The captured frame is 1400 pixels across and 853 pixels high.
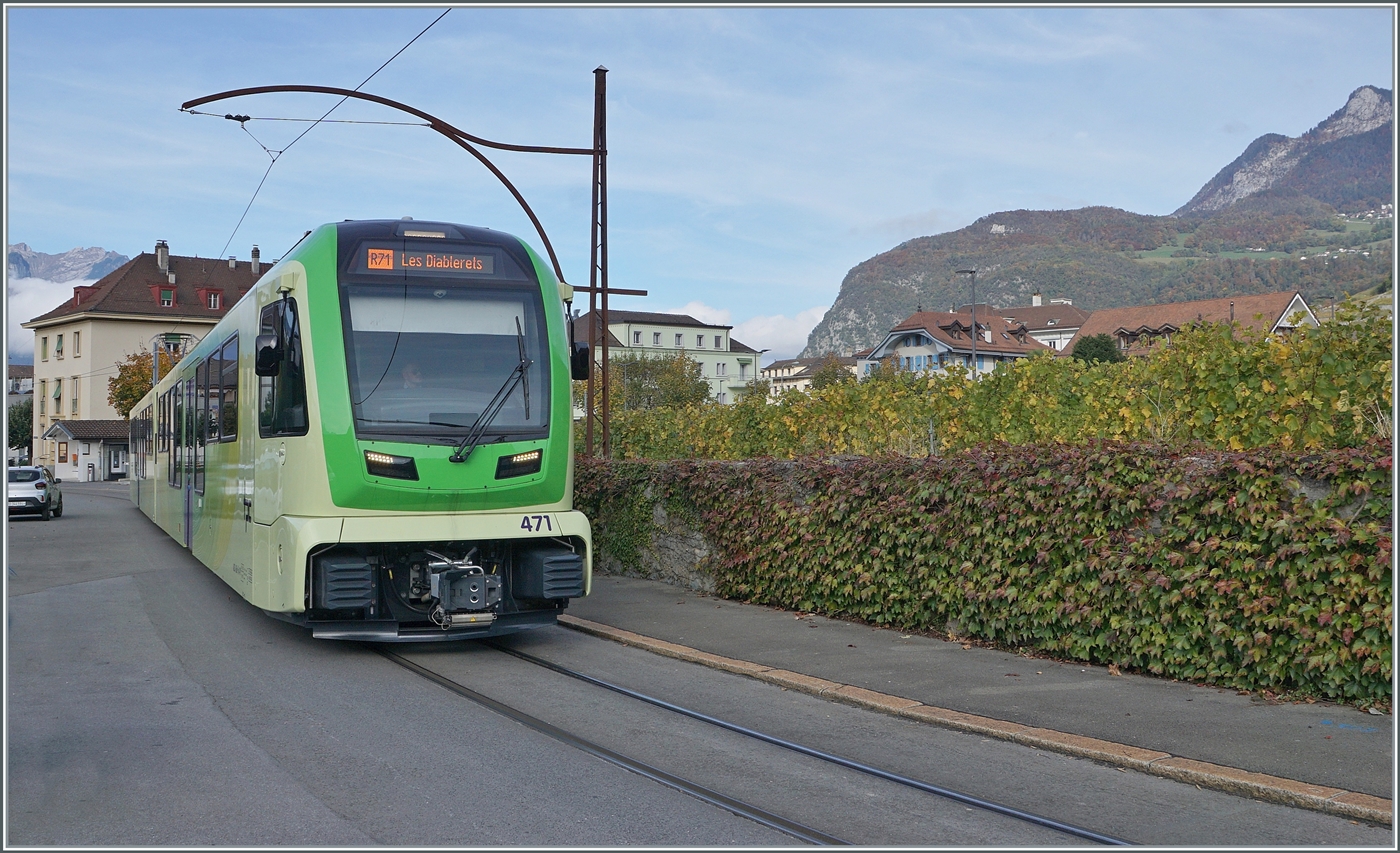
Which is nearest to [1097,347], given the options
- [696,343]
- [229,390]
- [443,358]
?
[696,343]

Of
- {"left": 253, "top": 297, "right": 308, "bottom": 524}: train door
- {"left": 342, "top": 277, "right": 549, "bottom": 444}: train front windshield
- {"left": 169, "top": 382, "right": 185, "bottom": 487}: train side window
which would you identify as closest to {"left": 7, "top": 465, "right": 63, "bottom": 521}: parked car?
{"left": 169, "top": 382, "right": 185, "bottom": 487}: train side window

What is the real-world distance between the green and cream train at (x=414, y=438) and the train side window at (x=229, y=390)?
1720 millimetres

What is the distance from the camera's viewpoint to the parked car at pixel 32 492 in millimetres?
33219

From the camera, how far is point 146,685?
8.88 m

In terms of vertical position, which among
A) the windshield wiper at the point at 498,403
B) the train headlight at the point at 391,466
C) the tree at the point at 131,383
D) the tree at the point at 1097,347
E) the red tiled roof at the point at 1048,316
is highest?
the red tiled roof at the point at 1048,316

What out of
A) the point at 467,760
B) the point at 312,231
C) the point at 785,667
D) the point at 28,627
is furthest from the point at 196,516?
the point at 467,760

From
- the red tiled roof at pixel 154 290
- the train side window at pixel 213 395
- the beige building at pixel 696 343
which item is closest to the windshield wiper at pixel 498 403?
the train side window at pixel 213 395

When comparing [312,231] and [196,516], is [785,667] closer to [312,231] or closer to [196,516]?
[312,231]

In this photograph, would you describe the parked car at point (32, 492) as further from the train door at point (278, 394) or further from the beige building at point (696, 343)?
the beige building at point (696, 343)

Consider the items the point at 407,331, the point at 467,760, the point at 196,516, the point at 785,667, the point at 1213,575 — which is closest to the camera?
the point at 467,760

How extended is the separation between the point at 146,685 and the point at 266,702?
4.21 feet

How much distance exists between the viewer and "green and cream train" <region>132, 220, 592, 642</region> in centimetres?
972

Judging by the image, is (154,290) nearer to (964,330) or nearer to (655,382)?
(655,382)

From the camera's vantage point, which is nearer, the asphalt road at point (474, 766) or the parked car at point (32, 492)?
the asphalt road at point (474, 766)
